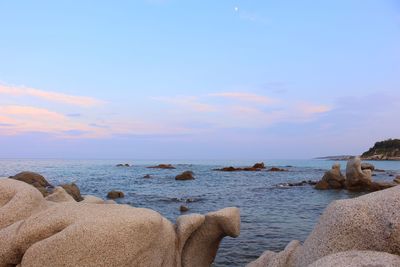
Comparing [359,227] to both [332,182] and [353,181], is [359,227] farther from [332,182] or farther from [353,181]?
[332,182]

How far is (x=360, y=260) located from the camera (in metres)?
5.27

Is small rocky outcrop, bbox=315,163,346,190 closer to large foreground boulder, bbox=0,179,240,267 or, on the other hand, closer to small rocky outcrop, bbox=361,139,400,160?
large foreground boulder, bbox=0,179,240,267

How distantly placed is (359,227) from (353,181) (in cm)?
3344

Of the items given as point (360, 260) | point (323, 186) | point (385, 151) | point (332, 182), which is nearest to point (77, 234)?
point (360, 260)

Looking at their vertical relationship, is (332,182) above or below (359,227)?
below

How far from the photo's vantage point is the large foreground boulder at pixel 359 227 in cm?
593

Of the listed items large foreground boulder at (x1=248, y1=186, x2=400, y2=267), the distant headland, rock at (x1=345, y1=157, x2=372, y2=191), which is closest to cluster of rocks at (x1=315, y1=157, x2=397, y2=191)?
rock at (x1=345, y1=157, x2=372, y2=191)

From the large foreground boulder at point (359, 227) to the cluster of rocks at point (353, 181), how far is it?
32700mm

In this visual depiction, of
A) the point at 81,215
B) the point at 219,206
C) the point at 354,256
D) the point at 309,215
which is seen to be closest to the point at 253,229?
the point at 309,215

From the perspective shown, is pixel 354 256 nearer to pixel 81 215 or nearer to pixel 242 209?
pixel 81 215

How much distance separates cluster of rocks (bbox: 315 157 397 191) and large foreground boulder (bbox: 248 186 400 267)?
32.7 meters

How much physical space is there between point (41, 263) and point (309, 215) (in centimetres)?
1739

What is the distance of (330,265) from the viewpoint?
5266 millimetres

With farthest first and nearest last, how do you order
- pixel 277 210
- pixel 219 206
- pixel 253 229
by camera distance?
pixel 219 206 < pixel 277 210 < pixel 253 229
